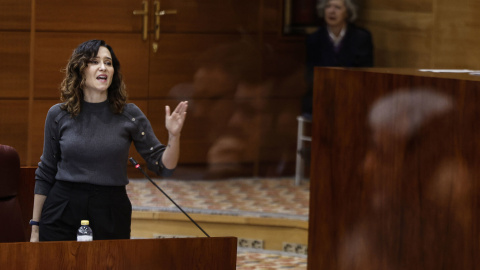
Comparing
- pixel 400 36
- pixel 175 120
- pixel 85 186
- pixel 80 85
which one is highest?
pixel 400 36

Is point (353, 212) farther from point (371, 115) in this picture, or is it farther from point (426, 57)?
point (426, 57)

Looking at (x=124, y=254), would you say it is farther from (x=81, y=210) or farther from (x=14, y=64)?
(x=14, y=64)

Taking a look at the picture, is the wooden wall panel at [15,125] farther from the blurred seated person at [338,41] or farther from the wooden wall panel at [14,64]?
the blurred seated person at [338,41]

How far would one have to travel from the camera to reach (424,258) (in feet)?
10.2

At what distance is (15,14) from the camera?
18.8ft

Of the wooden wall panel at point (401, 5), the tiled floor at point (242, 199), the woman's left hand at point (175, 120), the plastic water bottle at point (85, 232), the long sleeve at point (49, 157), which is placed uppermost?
the wooden wall panel at point (401, 5)

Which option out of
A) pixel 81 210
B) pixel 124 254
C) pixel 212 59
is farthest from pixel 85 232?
pixel 212 59

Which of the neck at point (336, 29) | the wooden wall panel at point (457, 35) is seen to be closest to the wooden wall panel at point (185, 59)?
the neck at point (336, 29)

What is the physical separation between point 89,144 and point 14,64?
2.71 metres

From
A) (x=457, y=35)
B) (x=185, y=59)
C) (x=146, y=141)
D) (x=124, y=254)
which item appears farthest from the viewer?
(x=185, y=59)

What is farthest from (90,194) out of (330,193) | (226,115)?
(226,115)

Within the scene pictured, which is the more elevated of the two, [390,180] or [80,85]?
[80,85]

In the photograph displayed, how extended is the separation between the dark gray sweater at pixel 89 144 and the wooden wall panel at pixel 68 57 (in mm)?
2523

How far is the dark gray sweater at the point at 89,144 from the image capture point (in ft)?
10.7
